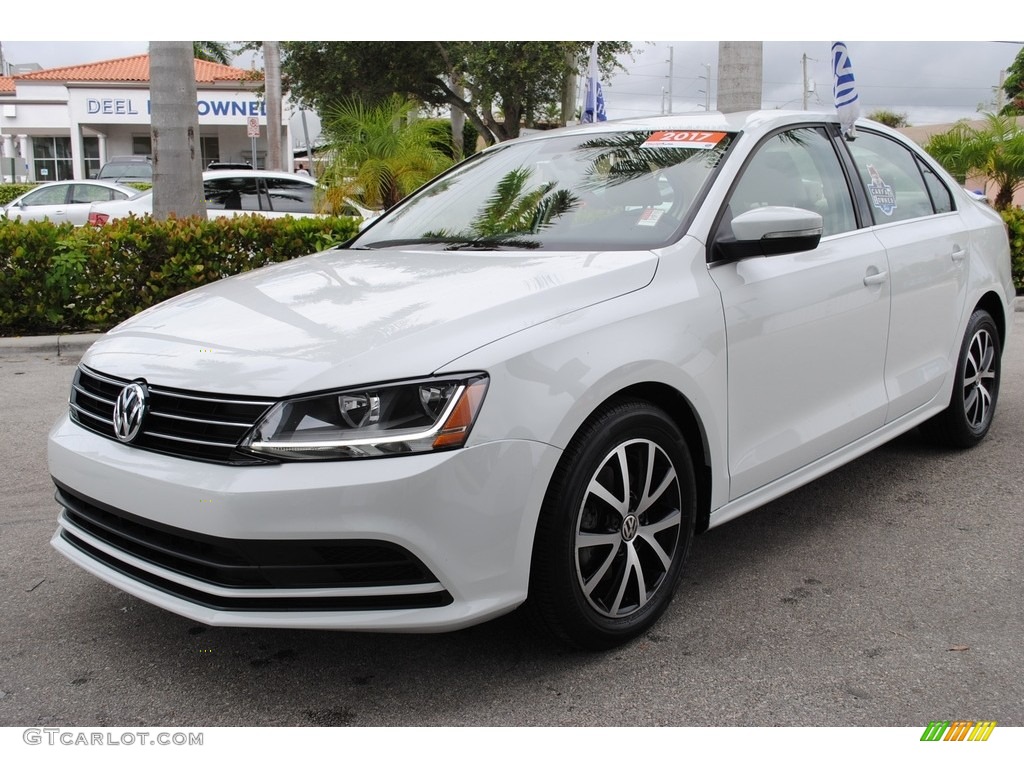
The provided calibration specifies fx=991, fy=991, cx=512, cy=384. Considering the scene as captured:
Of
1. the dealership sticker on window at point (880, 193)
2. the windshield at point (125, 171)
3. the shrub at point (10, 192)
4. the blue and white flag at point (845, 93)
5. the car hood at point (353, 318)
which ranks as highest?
the windshield at point (125, 171)

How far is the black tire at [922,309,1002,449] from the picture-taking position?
4758mm

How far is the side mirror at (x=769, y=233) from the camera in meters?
3.15

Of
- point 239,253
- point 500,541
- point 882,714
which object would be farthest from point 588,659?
point 239,253

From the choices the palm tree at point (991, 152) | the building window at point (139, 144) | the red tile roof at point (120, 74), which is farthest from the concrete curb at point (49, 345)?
the building window at point (139, 144)

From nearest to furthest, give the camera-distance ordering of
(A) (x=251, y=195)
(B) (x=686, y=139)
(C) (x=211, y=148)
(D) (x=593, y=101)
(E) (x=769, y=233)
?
(E) (x=769, y=233) < (B) (x=686, y=139) < (D) (x=593, y=101) < (A) (x=251, y=195) < (C) (x=211, y=148)

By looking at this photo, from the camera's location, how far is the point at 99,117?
37062 mm

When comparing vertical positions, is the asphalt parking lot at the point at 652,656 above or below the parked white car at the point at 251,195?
below

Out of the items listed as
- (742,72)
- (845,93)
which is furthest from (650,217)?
(742,72)

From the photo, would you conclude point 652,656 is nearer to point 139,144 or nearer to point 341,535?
point 341,535

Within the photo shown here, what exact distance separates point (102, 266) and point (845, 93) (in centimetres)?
630

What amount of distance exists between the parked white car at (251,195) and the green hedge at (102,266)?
375 cm

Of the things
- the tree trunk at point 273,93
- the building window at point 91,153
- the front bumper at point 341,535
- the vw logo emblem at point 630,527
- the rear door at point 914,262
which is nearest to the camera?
the front bumper at point 341,535

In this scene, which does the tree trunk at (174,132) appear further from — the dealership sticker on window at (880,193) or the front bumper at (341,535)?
the front bumper at (341,535)

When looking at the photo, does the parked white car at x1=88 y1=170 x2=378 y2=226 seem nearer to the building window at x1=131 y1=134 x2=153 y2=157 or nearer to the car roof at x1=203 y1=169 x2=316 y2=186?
the car roof at x1=203 y1=169 x2=316 y2=186
